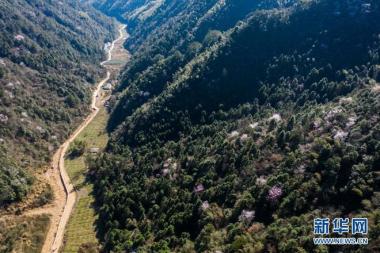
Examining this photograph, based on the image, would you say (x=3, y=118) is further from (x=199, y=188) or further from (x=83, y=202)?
(x=199, y=188)

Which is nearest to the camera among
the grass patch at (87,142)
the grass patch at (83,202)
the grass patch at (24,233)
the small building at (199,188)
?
the grass patch at (24,233)

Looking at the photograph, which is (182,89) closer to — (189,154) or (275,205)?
(189,154)

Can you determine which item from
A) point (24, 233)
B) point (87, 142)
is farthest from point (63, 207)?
point (87, 142)

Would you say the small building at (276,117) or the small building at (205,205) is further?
the small building at (276,117)

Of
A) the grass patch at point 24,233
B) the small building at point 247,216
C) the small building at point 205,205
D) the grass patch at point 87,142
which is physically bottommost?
the grass patch at point 24,233

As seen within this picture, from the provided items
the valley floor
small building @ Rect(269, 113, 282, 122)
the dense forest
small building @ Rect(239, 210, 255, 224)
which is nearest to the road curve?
the valley floor

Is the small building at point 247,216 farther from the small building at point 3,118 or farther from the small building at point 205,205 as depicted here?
the small building at point 3,118

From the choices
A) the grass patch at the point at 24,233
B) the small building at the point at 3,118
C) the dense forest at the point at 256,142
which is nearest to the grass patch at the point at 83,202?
the dense forest at the point at 256,142

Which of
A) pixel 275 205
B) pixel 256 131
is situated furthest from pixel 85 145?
pixel 275 205
